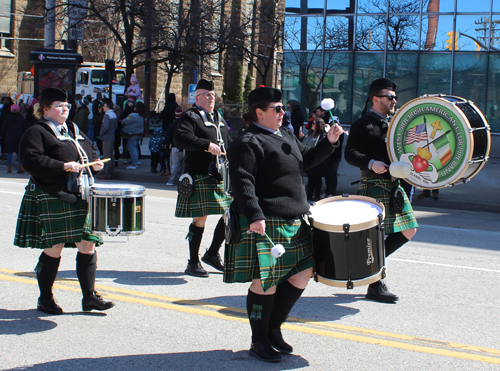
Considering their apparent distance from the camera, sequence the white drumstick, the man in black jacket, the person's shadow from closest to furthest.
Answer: the person's shadow, the white drumstick, the man in black jacket

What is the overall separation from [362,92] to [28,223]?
62.9 feet

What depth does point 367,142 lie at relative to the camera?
18.1 ft

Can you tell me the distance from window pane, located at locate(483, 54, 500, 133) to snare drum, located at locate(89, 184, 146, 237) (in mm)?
19026

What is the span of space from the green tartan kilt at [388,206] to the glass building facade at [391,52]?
17.4 m

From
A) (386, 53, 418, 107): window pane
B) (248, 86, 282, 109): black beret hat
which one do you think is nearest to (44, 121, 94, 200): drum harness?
(248, 86, 282, 109): black beret hat

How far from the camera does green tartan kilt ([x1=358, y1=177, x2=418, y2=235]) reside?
17.8 ft

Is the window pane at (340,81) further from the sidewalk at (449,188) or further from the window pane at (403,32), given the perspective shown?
the sidewalk at (449,188)

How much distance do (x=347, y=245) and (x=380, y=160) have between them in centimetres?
166

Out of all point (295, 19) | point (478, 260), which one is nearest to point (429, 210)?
point (478, 260)

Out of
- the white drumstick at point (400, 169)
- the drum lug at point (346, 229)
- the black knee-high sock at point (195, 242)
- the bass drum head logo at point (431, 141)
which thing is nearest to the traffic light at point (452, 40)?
the black knee-high sock at point (195, 242)

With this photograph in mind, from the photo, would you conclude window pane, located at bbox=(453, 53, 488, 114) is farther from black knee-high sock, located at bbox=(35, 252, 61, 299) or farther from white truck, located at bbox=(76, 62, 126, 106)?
black knee-high sock, located at bbox=(35, 252, 61, 299)

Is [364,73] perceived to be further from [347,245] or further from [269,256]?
[269,256]

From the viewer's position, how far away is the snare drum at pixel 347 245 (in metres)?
4.09

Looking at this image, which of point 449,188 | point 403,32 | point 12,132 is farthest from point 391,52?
point 12,132
